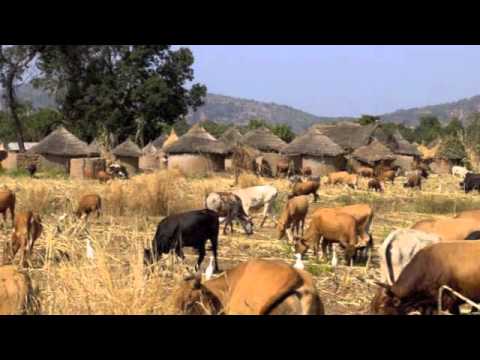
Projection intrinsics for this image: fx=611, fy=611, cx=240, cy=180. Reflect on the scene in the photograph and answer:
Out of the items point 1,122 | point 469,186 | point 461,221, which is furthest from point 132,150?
point 1,122

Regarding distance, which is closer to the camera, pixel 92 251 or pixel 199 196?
pixel 92 251

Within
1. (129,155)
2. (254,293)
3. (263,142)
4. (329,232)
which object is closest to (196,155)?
(129,155)

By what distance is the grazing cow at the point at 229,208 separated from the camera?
1488 cm

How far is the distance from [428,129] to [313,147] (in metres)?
52.1

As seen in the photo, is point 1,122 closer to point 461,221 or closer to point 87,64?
point 87,64

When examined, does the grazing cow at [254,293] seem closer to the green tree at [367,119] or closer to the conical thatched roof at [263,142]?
the conical thatched roof at [263,142]

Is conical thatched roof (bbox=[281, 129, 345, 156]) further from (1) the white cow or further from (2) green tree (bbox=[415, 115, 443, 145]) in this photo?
(2) green tree (bbox=[415, 115, 443, 145])

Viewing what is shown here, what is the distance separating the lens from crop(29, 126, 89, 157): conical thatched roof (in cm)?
3161

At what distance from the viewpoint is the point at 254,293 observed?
4480mm

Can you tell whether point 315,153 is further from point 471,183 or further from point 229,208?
point 229,208

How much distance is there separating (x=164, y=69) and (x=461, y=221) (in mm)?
42013

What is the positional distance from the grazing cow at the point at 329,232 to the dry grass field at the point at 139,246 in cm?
45

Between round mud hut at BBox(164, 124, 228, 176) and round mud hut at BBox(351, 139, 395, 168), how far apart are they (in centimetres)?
1027

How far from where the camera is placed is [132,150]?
35625 millimetres
